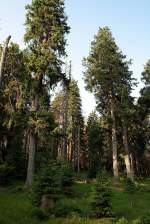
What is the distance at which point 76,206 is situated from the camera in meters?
20.2

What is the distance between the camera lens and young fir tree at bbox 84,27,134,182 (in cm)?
3984

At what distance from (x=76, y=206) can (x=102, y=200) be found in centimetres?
249

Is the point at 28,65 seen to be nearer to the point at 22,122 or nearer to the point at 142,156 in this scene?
the point at 22,122

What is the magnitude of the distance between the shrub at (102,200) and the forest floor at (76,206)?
1.68 feet

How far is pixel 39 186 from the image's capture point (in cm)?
1931

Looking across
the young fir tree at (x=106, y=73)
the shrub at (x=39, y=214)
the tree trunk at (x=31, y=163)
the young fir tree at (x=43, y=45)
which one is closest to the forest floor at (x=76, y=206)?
the shrub at (x=39, y=214)

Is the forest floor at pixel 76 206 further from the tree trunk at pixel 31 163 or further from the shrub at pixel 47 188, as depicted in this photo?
the tree trunk at pixel 31 163

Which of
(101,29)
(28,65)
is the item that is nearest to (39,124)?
(28,65)

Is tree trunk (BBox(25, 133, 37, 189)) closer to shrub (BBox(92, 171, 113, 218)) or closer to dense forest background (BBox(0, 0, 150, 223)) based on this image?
dense forest background (BBox(0, 0, 150, 223))

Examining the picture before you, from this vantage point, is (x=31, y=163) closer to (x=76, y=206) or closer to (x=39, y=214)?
(x=76, y=206)

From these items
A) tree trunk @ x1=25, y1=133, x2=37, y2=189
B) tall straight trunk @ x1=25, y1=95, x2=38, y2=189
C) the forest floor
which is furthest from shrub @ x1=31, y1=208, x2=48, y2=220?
tree trunk @ x1=25, y1=133, x2=37, y2=189

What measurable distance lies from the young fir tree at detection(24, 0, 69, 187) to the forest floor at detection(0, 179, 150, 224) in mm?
4480

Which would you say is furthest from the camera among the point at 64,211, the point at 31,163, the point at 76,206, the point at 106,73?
the point at 106,73

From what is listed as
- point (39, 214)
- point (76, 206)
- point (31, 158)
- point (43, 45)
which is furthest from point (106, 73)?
point (39, 214)
